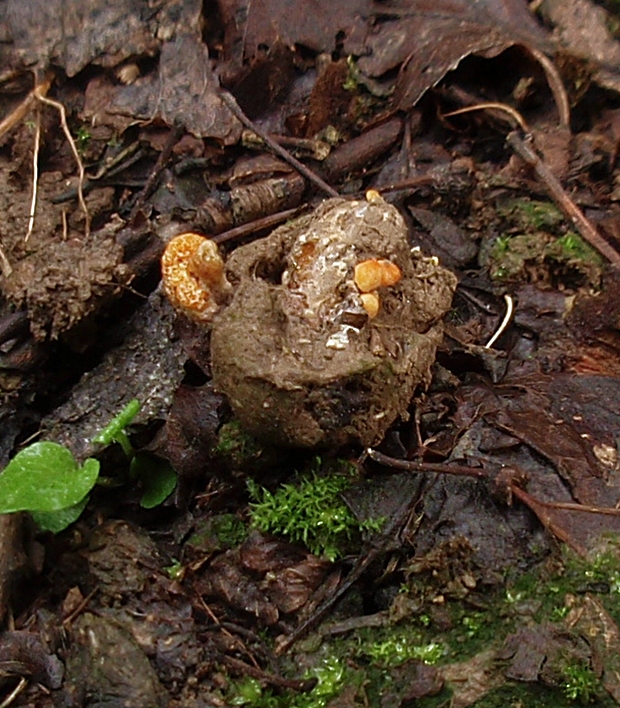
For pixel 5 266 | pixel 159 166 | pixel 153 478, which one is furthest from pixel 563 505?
pixel 5 266

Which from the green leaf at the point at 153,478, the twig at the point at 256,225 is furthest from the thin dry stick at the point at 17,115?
the green leaf at the point at 153,478

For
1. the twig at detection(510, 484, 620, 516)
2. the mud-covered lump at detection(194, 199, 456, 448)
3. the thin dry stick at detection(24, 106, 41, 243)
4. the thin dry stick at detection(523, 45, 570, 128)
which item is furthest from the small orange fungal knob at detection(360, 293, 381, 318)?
the thin dry stick at detection(24, 106, 41, 243)

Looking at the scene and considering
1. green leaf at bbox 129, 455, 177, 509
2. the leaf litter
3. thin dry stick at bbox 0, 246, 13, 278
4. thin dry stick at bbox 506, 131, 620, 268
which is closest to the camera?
the leaf litter

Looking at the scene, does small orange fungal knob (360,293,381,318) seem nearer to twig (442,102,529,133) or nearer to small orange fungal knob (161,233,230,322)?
small orange fungal knob (161,233,230,322)

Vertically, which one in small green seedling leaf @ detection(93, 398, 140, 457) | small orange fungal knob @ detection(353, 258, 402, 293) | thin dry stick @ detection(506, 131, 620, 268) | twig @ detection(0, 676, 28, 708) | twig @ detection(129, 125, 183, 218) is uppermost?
twig @ detection(129, 125, 183, 218)

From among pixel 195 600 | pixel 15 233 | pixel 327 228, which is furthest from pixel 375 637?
pixel 15 233

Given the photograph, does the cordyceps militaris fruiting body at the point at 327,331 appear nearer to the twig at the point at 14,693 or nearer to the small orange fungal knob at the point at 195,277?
the small orange fungal knob at the point at 195,277

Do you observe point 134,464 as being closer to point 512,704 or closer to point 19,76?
point 512,704
